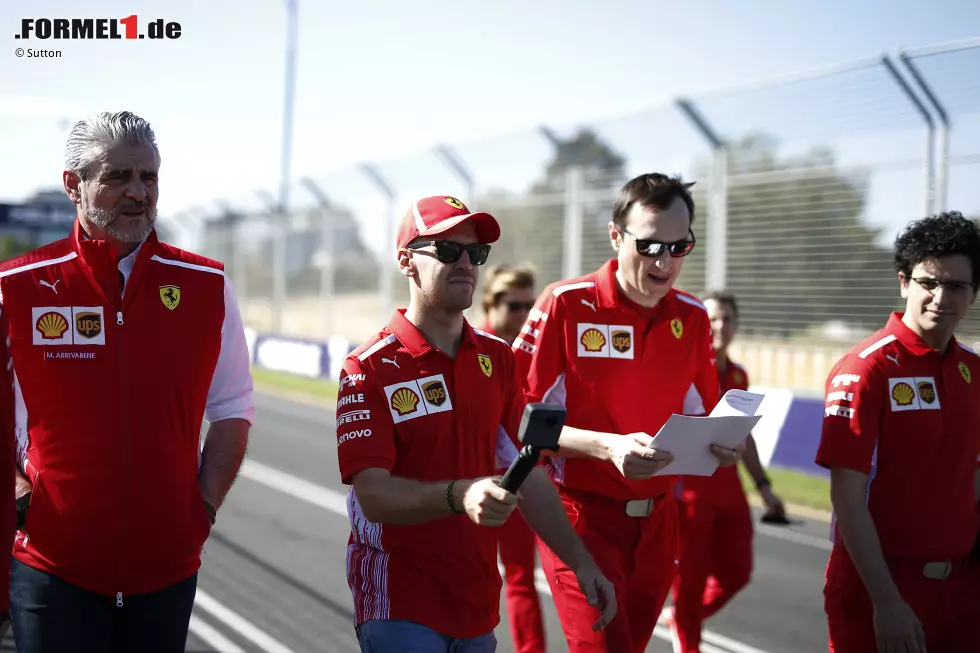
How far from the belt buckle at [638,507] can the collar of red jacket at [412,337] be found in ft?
3.82

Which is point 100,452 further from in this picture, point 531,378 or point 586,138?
point 586,138

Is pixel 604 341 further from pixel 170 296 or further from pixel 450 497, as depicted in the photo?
pixel 170 296

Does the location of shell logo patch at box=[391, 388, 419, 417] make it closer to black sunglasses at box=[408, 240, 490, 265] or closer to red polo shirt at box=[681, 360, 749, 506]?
black sunglasses at box=[408, 240, 490, 265]

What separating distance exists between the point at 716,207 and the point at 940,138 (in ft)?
13.0

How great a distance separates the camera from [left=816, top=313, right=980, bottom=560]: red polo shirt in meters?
3.74

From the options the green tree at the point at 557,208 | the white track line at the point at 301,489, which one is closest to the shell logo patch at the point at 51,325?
the white track line at the point at 301,489

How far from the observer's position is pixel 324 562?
835 centimetres

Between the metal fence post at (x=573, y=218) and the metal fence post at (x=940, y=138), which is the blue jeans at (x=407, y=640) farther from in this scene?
the metal fence post at (x=573, y=218)

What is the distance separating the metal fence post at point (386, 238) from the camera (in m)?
23.3

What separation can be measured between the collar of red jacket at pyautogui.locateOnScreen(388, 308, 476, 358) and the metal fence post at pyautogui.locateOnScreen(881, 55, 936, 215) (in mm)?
10158

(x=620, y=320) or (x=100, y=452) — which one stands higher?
(x=620, y=320)

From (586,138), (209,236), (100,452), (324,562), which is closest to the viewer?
(100,452)

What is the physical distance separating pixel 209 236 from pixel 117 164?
3221 cm

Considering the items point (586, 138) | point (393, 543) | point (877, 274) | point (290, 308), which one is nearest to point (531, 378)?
point (393, 543)
